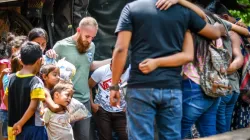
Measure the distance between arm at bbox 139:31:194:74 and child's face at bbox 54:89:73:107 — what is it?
1.68m

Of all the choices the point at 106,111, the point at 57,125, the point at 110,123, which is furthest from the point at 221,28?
the point at 110,123

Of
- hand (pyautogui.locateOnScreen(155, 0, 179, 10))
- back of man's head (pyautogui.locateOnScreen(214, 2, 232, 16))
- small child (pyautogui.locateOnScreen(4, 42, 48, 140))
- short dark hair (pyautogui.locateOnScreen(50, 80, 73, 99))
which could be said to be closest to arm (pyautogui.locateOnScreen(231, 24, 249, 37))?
back of man's head (pyautogui.locateOnScreen(214, 2, 232, 16))

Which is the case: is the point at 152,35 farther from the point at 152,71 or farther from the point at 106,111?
the point at 106,111

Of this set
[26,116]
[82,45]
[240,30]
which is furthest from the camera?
[82,45]

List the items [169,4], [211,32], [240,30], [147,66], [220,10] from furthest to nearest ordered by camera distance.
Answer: [220,10] < [240,30] < [211,32] < [169,4] < [147,66]

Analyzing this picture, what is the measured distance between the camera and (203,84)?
5.74 m

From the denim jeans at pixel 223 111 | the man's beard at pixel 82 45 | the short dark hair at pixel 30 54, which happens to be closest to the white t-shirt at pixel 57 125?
the short dark hair at pixel 30 54

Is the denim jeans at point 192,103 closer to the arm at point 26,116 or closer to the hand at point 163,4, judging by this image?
the hand at point 163,4

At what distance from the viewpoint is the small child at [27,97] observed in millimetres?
6188

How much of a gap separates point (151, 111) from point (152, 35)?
689mm

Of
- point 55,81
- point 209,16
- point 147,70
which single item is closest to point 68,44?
point 55,81

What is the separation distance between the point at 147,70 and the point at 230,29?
6.10 ft

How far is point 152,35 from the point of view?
5.13 m

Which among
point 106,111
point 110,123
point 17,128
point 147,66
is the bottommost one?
point 110,123
